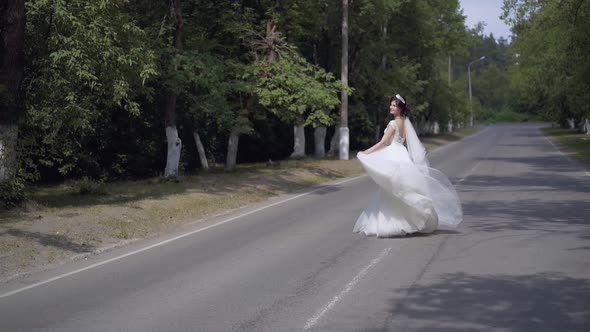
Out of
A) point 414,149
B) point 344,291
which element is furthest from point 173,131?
point 344,291

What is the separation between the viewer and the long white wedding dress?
1153 centimetres

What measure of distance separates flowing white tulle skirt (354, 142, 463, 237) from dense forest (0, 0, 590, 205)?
6.84 meters

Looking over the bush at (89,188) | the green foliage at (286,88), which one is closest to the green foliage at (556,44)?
the green foliage at (286,88)

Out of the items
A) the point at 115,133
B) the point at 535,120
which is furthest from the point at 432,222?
the point at 535,120

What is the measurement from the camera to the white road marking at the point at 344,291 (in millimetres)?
7027

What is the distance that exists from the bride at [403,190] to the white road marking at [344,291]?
3.65 ft

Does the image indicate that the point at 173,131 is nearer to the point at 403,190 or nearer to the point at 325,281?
the point at 403,190

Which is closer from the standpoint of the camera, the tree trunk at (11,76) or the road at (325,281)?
the road at (325,281)

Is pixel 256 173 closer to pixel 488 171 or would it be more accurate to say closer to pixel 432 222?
pixel 488 171

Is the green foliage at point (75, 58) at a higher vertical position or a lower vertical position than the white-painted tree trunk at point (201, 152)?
higher

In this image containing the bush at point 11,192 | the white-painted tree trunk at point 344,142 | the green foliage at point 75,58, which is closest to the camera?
the bush at point 11,192

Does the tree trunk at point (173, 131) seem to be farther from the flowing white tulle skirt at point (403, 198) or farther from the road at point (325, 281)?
the flowing white tulle skirt at point (403, 198)

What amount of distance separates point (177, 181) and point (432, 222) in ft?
37.5

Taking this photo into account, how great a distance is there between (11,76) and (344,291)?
952 centimetres
